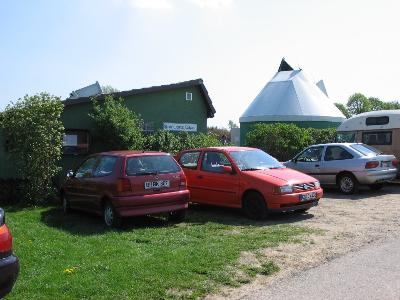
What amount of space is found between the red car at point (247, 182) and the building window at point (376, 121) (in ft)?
22.9

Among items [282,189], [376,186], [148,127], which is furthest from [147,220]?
[148,127]

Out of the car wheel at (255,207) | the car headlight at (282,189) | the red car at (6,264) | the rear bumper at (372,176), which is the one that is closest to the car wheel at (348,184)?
the rear bumper at (372,176)

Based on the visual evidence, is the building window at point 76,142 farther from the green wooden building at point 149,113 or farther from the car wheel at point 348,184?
the car wheel at point 348,184

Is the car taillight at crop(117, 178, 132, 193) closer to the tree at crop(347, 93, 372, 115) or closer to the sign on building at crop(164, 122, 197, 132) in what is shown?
the sign on building at crop(164, 122, 197, 132)

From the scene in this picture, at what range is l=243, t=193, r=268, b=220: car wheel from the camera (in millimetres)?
10734

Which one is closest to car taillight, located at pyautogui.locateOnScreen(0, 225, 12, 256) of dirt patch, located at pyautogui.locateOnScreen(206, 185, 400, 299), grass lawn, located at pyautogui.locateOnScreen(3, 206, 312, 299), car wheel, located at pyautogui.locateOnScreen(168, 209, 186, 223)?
grass lawn, located at pyautogui.locateOnScreen(3, 206, 312, 299)

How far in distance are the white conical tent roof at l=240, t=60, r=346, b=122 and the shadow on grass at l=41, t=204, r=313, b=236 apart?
2276cm

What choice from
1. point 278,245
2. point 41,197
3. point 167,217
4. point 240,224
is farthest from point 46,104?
point 278,245

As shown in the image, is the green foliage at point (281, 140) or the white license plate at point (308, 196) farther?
the green foliage at point (281, 140)

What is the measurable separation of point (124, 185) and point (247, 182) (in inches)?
110

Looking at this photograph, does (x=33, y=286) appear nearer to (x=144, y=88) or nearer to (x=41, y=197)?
(x=41, y=197)

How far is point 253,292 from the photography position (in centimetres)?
583

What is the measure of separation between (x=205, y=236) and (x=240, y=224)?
1.53m

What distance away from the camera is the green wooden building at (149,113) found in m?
16.3
